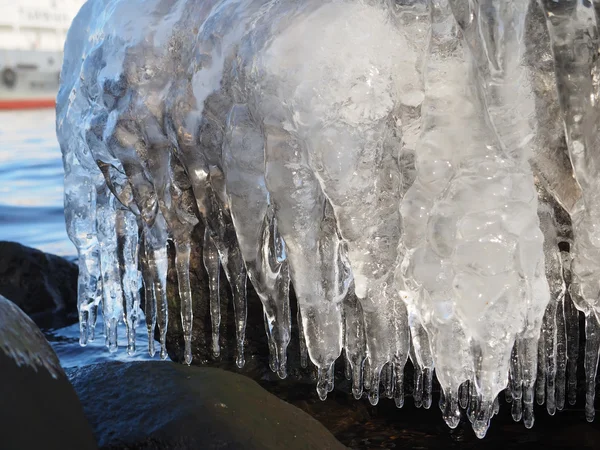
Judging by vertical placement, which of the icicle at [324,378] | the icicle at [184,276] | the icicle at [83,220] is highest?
the icicle at [83,220]

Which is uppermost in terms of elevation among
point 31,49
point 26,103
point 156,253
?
point 31,49

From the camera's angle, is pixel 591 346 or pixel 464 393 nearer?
pixel 591 346

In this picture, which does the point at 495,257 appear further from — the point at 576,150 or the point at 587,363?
the point at 587,363

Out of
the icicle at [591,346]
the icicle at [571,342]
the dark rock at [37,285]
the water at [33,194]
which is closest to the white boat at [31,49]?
the water at [33,194]

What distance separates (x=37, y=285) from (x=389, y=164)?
3.32m

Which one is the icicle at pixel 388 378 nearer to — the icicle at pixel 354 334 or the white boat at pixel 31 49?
the icicle at pixel 354 334

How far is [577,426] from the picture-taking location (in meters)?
3.06

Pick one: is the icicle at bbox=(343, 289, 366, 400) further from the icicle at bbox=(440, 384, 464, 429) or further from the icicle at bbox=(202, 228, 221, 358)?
the icicle at bbox=(202, 228, 221, 358)

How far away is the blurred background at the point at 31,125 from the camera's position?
7.90 metres

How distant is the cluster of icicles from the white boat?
28.4m

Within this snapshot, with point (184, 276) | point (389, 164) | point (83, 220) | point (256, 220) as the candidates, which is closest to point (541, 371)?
point (389, 164)

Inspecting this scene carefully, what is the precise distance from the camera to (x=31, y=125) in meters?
20.5

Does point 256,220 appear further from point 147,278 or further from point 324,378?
point 147,278

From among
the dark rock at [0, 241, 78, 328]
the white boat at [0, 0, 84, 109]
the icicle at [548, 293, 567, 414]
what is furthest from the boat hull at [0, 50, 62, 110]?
the icicle at [548, 293, 567, 414]
